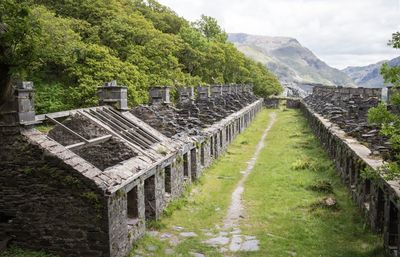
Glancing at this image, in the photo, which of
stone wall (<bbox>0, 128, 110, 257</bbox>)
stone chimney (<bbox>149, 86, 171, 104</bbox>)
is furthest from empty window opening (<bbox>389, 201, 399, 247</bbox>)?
stone chimney (<bbox>149, 86, 171, 104</bbox>)

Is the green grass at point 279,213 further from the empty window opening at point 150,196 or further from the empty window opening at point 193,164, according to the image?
the empty window opening at point 193,164

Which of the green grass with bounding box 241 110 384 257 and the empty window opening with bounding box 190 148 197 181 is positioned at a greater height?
the empty window opening with bounding box 190 148 197 181

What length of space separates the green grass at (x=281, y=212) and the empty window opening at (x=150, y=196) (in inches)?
25.5

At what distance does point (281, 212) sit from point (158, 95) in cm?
1122

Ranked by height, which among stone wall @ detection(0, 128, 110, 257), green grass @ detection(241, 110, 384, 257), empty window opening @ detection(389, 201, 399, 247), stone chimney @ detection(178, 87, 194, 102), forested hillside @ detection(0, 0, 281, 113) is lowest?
green grass @ detection(241, 110, 384, 257)

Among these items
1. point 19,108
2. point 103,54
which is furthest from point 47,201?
point 103,54

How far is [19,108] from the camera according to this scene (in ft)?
42.9

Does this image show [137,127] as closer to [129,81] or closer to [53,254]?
[53,254]

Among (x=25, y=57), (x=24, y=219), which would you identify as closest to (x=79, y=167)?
(x=24, y=219)

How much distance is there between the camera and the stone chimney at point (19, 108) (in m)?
13.0

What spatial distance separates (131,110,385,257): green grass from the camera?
15.8m

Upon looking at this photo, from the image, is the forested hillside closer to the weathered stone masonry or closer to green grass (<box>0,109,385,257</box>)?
green grass (<box>0,109,385,257</box>)

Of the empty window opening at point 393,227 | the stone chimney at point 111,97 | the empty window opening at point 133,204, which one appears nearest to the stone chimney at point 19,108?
the empty window opening at point 133,204

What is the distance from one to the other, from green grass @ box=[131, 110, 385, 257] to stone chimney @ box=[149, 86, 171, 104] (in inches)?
210
